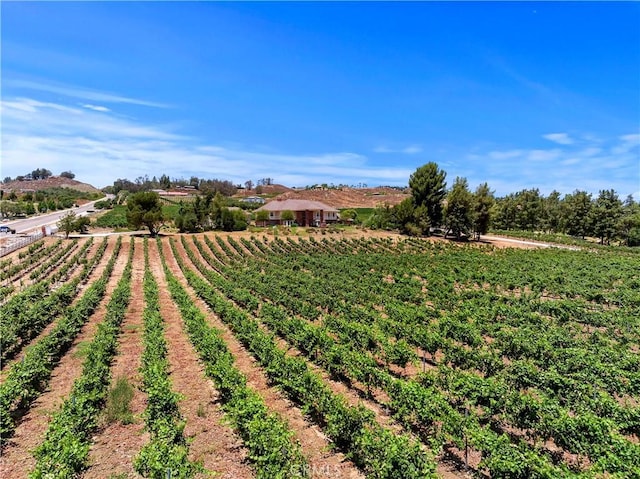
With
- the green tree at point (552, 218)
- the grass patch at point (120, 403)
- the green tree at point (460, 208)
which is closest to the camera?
the grass patch at point (120, 403)

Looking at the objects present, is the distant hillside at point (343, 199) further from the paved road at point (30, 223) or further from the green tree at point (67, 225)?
the green tree at point (67, 225)

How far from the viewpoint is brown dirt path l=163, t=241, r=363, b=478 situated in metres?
7.32

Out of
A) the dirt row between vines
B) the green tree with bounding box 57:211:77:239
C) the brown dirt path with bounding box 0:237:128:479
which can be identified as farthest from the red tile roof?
the dirt row between vines

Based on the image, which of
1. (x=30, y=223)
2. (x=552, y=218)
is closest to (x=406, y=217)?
(x=552, y=218)

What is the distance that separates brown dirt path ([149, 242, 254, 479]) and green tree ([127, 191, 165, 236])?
3574 cm

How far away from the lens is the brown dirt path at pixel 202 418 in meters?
7.42

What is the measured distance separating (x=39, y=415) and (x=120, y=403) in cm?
200

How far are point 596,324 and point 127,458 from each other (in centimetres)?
1957

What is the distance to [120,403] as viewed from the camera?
368 inches

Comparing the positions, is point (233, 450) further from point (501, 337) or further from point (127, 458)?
point (501, 337)

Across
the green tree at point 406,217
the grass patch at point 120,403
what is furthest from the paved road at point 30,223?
the grass patch at point 120,403

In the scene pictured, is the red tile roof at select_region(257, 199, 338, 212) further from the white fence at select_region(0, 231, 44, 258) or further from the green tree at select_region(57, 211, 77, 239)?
the white fence at select_region(0, 231, 44, 258)

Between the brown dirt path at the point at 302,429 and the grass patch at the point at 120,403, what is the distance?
131 inches

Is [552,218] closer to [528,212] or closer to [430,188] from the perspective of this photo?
[528,212]
